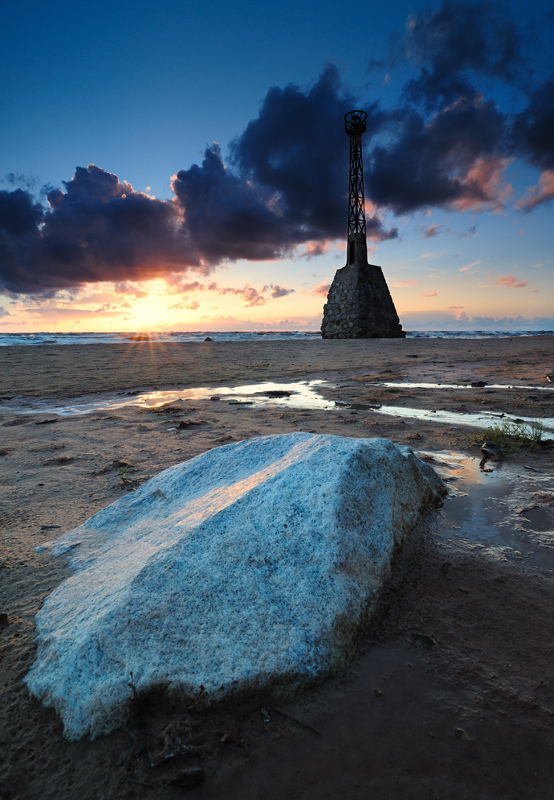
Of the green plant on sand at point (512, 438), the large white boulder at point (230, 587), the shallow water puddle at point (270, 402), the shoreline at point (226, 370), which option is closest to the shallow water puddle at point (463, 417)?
the shallow water puddle at point (270, 402)

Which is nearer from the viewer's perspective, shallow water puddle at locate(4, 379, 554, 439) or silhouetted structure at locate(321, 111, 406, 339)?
shallow water puddle at locate(4, 379, 554, 439)

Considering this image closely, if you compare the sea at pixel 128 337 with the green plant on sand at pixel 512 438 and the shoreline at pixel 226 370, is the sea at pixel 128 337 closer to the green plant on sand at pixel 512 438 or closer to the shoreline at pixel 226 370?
the shoreline at pixel 226 370

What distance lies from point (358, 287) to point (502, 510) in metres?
21.6

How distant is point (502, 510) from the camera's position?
219 centimetres

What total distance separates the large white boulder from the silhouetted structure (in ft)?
69.9

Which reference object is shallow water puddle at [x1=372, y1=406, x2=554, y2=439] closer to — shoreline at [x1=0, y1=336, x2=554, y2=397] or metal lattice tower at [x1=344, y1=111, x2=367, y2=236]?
shoreline at [x1=0, y1=336, x2=554, y2=397]

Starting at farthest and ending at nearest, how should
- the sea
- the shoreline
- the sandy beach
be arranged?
1. the sea
2. the shoreline
3. the sandy beach

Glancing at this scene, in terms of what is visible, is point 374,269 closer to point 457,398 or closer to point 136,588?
point 457,398

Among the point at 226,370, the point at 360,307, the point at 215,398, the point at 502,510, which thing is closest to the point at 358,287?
the point at 360,307

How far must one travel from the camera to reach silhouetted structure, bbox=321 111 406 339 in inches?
883

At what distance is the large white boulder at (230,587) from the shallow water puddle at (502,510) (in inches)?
12.9

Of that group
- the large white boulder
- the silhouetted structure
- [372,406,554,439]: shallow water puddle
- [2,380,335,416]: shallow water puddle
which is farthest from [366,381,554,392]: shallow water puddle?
the silhouetted structure

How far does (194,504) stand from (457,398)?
176 inches

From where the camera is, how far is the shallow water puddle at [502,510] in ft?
6.06
